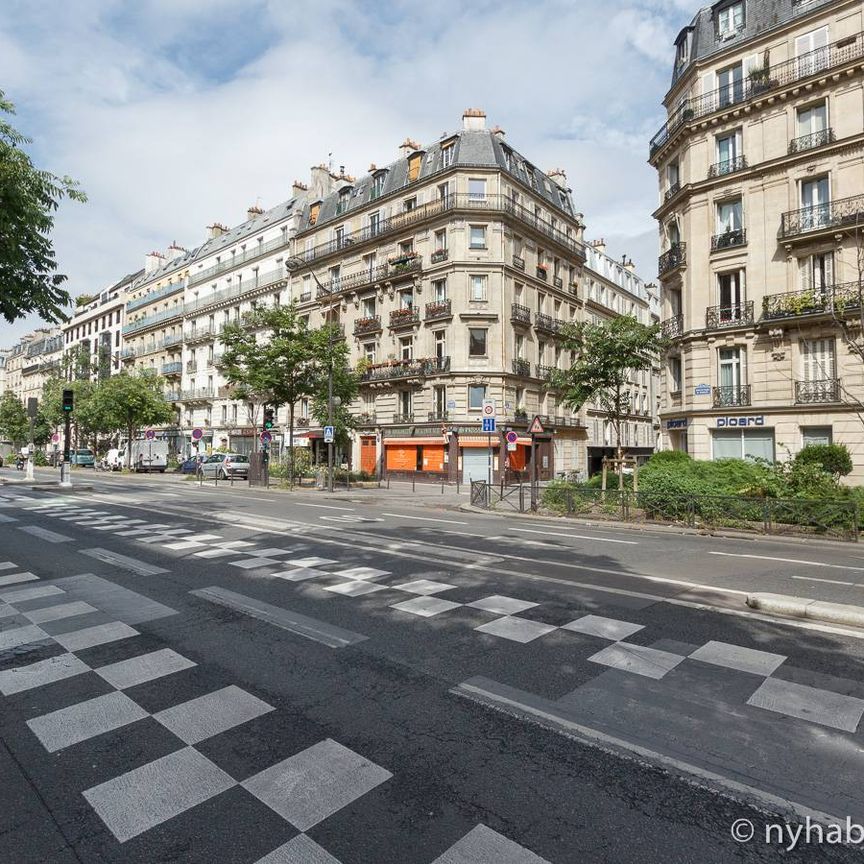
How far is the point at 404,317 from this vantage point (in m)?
35.2

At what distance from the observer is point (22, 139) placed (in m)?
9.21

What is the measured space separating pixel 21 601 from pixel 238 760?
497 cm

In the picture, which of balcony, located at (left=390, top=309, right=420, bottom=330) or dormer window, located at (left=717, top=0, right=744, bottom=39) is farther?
balcony, located at (left=390, top=309, right=420, bottom=330)

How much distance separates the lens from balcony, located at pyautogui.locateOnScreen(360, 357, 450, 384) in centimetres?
3301

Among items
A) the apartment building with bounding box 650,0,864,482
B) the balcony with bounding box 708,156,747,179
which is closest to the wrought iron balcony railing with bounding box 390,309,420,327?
the apartment building with bounding box 650,0,864,482

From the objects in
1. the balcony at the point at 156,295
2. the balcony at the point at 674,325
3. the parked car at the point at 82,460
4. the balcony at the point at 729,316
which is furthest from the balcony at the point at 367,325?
the parked car at the point at 82,460

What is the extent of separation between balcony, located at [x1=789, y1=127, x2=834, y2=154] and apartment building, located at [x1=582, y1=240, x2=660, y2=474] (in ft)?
66.5

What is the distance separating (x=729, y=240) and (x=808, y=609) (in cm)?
2066

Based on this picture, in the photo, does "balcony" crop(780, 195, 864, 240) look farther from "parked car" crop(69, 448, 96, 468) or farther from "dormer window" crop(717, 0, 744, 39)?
"parked car" crop(69, 448, 96, 468)

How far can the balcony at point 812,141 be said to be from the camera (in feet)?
67.1

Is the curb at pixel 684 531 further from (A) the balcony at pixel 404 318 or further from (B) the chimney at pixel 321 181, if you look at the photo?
(B) the chimney at pixel 321 181

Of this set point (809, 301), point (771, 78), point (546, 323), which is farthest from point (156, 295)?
point (809, 301)

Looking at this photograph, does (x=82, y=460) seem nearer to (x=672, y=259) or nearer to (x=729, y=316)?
(x=672, y=259)

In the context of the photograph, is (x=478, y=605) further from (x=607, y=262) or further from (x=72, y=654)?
(x=607, y=262)
